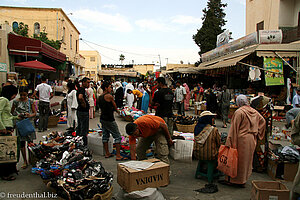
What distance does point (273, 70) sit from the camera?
10.9m

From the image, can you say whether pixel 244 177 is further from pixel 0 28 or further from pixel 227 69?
pixel 0 28

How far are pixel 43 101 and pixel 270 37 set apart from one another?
11.0 m

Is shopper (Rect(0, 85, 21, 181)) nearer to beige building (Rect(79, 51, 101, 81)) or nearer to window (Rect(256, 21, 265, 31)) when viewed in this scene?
window (Rect(256, 21, 265, 31))

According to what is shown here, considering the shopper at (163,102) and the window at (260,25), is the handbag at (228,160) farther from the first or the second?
the window at (260,25)

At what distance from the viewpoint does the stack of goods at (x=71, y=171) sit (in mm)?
3562

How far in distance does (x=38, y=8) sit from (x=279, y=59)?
23.4 m

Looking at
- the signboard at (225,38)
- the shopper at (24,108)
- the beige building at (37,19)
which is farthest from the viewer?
the beige building at (37,19)

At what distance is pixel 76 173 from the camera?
12.6ft

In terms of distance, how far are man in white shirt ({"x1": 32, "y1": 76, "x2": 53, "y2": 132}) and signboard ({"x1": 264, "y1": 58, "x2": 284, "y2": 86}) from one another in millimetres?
9296

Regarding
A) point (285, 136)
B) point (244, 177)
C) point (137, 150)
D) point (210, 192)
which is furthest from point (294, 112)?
point (137, 150)

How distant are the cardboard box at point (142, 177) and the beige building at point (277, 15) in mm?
13967

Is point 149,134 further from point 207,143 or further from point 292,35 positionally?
point 292,35

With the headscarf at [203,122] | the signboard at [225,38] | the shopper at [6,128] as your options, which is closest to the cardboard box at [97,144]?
the shopper at [6,128]

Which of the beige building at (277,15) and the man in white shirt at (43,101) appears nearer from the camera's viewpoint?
the man in white shirt at (43,101)
